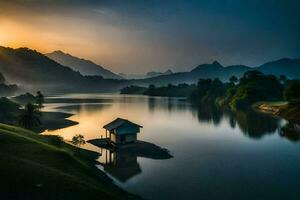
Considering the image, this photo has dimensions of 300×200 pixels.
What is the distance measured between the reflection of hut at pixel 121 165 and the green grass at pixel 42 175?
9.10 meters

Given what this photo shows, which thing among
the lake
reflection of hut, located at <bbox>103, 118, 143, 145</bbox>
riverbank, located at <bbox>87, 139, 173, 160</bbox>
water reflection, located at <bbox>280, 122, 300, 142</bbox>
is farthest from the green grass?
water reflection, located at <bbox>280, 122, 300, 142</bbox>

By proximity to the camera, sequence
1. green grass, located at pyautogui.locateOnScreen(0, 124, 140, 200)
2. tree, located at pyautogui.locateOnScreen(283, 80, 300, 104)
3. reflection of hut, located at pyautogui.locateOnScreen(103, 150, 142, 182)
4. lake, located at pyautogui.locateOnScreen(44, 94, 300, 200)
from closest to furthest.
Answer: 1. green grass, located at pyautogui.locateOnScreen(0, 124, 140, 200)
2. lake, located at pyautogui.locateOnScreen(44, 94, 300, 200)
3. reflection of hut, located at pyautogui.locateOnScreen(103, 150, 142, 182)
4. tree, located at pyautogui.locateOnScreen(283, 80, 300, 104)

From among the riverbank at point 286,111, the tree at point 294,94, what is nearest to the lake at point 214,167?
the riverbank at point 286,111

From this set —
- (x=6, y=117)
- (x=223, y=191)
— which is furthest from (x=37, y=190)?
(x=6, y=117)

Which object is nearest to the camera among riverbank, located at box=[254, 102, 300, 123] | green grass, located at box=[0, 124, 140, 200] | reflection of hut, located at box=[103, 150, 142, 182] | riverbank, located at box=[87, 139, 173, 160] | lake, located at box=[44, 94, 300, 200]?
green grass, located at box=[0, 124, 140, 200]

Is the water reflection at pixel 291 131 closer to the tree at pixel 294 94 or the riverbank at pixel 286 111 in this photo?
the riverbank at pixel 286 111

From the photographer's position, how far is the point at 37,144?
55.6 m

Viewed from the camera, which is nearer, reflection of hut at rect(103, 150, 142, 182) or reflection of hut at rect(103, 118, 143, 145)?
reflection of hut at rect(103, 150, 142, 182)

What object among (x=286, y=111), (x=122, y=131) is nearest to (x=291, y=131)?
(x=286, y=111)

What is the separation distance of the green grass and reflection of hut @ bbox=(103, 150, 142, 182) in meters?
9.10

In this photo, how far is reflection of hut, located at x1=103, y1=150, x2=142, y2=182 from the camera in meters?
59.1

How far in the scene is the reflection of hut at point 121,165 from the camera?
59.1 meters

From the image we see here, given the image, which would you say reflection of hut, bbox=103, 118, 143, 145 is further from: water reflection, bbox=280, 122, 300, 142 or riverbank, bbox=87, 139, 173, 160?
water reflection, bbox=280, 122, 300, 142

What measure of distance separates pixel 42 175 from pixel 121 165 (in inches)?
1097
